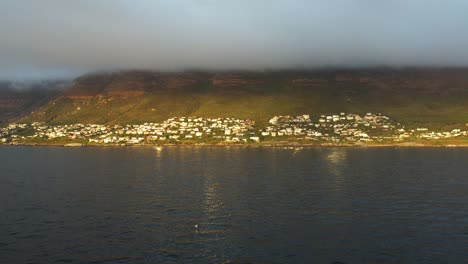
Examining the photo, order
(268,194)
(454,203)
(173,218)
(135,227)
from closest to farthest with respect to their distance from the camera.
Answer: (135,227)
(173,218)
(454,203)
(268,194)

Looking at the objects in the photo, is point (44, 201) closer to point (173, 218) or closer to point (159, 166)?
point (173, 218)

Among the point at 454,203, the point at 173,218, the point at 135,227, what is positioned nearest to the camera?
the point at 135,227

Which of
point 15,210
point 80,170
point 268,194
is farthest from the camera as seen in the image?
point 80,170

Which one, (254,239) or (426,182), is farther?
(426,182)

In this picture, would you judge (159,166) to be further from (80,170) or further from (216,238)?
(216,238)

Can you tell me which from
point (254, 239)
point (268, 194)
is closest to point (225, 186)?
point (268, 194)

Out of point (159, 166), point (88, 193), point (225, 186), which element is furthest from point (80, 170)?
point (225, 186)
